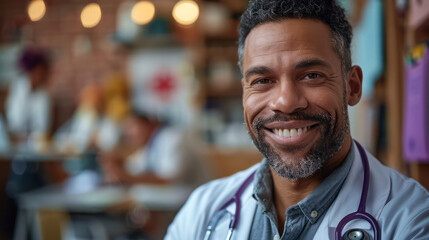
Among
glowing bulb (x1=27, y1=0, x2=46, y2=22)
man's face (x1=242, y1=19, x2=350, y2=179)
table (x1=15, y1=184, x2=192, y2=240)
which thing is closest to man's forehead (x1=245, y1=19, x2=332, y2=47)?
man's face (x1=242, y1=19, x2=350, y2=179)

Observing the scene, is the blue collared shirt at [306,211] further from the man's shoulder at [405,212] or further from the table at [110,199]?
the table at [110,199]

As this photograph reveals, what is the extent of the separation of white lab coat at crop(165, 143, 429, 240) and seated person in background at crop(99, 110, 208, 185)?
1.38 m

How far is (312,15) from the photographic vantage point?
86cm

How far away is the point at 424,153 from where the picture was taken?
3.34 ft

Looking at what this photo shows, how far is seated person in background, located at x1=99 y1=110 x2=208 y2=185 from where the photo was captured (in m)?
2.43

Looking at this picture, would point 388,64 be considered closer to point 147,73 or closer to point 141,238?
point 141,238

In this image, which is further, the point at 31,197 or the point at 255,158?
the point at 255,158

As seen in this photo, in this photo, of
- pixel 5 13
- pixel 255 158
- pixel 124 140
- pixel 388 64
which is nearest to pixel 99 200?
pixel 124 140

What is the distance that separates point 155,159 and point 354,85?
6.02ft

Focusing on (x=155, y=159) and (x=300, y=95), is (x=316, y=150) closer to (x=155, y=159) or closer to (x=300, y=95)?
(x=300, y=95)

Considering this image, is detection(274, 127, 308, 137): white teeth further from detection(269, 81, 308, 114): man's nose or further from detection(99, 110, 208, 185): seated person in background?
detection(99, 110, 208, 185): seated person in background

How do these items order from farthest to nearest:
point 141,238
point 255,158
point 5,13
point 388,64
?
point 5,13 → point 255,158 → point 141,238 → point 388,64

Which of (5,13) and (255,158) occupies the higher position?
(5,13)

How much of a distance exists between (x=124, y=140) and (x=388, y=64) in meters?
2.61
